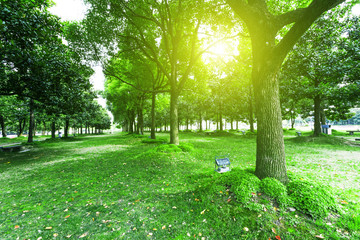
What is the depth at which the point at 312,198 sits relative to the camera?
343cm

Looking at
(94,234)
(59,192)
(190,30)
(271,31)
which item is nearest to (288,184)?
(271,31)

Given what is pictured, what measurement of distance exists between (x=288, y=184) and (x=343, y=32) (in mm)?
19224

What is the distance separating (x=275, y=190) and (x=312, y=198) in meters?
0.74

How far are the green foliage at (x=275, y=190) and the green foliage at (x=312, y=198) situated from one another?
0.66ft

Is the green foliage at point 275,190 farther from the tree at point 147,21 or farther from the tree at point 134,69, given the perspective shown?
the tree at point 134,69

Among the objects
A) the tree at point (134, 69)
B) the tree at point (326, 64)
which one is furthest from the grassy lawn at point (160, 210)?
the tree at point (326, 64)

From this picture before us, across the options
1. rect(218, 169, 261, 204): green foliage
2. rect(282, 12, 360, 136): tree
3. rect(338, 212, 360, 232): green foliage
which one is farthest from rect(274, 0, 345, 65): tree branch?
rect(282, 12, 360, 136): tree

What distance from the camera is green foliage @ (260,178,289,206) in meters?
3.60

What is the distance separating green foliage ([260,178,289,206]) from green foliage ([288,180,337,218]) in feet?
0.66

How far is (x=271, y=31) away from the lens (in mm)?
4176

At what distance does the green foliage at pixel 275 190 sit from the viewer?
142 inches

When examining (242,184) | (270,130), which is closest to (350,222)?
(242,184)

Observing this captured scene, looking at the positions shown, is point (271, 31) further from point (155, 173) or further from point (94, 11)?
point (94, 11)

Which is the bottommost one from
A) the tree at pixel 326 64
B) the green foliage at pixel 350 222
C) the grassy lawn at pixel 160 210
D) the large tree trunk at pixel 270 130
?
the grassy lawn at pixel 160 210
